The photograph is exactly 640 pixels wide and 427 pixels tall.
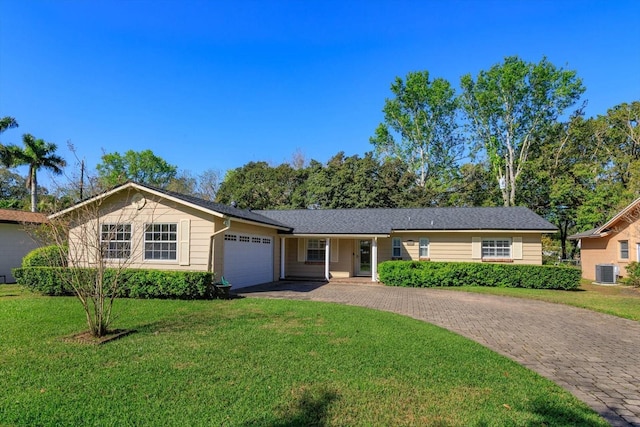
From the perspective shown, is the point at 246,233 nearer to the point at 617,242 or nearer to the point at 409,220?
the point at 409,220

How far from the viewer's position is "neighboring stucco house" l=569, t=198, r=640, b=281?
1852 centimetres

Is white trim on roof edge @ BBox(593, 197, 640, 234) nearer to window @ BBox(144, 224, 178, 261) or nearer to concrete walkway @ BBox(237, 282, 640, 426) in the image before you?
concrete walkway @ BBox(237, 282, 640, 426)

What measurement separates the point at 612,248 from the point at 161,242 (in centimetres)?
2302

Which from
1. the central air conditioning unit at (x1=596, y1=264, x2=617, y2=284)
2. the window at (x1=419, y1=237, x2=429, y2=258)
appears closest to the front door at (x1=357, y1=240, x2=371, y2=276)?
the window at (x1=419, y1=237, x2=429, y2=258)

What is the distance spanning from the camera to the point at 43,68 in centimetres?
1246

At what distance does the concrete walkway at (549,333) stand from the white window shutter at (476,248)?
5.08 m

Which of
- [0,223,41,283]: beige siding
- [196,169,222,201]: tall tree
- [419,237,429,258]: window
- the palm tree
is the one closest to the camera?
[0,223,41,283]: beige siding

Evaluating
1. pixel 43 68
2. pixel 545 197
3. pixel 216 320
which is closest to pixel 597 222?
pixel 545 197

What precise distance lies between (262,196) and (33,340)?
3019cm

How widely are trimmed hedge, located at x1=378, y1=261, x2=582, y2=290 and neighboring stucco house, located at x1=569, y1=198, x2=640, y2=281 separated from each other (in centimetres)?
539

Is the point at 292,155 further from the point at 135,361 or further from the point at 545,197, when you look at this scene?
the point at 135,361

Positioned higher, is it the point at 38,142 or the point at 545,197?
the point at 38,142

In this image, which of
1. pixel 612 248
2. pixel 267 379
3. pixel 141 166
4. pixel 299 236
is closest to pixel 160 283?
pixel 267 379

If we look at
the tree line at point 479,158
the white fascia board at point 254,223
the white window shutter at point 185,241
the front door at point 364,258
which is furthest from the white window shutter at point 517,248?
the white window shutter at point 185,241
